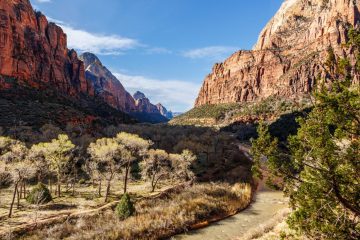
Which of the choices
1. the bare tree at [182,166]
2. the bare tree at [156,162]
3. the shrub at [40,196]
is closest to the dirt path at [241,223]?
the bare tree at [182,166]

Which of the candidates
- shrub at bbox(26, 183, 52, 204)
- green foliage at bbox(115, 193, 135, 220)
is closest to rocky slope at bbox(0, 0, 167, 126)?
shrub at bbox(26, 183, 52, 204)

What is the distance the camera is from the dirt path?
2652 cm

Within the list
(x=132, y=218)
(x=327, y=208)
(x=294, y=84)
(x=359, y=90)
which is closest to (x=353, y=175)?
(x=327, y=208)

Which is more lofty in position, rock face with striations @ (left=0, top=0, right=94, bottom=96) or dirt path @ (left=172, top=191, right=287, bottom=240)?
rock face with striations @ (left=0, top=0, right=94, bottom=96)

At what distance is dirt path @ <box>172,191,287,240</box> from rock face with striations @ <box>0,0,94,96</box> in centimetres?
8494

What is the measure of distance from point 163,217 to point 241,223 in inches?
318

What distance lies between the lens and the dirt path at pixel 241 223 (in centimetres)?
2652

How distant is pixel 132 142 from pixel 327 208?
108 feet

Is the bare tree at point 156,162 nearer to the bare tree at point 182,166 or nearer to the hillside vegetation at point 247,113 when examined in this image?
the bare tree at point 182,166

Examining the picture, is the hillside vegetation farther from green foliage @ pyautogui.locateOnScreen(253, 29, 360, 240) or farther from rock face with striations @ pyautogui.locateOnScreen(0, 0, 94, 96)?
green foliage @ pyautogui.locateOnScreen(253, 29, 360, 240)

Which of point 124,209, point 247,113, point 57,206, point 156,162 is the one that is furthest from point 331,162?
point 247,113

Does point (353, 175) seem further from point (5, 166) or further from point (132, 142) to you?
point (132, 142)

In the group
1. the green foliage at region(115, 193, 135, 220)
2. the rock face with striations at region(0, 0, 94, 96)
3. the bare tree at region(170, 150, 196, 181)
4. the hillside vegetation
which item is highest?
the rock face with striations at region(0, 0, 94, 96)

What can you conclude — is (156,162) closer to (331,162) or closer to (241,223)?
(241,223)
